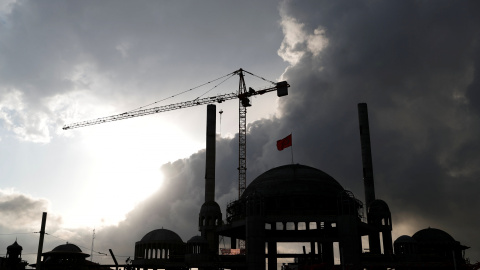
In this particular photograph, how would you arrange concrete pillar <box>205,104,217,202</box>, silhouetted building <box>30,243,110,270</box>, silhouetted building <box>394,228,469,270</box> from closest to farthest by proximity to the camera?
1. silhouetted building <box>394,228,469,270</box>
2. silhouetted building <box>30,243,110,270</box>
3. concrete pillar <box>205,104,217,202</box>

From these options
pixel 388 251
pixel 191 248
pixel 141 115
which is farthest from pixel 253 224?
pixel 141 115

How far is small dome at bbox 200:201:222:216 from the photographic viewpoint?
113m

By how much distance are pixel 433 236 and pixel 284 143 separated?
47428mm

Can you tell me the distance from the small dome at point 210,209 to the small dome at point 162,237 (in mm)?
9425

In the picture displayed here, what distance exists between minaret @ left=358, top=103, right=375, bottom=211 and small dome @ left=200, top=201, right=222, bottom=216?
4390 centimetres

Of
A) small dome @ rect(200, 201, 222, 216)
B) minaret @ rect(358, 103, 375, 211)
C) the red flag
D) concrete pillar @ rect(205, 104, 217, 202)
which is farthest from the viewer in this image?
minaret @ rect(358, 103, 375, 211)

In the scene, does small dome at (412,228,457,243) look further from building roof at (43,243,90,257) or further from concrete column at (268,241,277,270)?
building roof at (43,243,90,257)

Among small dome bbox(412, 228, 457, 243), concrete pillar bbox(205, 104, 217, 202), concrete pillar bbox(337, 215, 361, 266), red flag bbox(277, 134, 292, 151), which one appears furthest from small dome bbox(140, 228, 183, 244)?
small dome bbox(412, 228, 457, 243)

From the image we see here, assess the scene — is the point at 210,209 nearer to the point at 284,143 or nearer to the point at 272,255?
the point at 272,255

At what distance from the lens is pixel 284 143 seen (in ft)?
350

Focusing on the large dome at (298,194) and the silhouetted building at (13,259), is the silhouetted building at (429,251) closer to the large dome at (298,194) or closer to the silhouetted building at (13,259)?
the large dome at (298,194)

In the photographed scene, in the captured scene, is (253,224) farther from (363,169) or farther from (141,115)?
(141,115)

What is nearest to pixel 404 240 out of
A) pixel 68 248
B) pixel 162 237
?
pixel 162 237

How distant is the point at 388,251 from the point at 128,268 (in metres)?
62.9
